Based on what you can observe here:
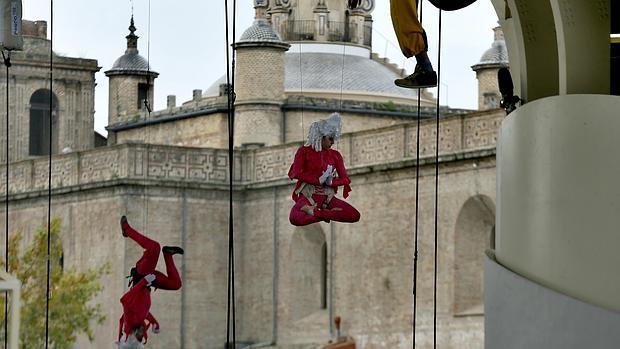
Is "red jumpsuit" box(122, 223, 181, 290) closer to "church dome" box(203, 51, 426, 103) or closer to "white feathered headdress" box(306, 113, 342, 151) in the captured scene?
"white feathered headdress" box(306, 113, 342, 151)

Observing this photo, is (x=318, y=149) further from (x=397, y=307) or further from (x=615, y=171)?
(x=397, y=307)

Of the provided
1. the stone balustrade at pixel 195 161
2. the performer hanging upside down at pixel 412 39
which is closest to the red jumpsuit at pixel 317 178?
the performer hanging upside down at pixel 412 39

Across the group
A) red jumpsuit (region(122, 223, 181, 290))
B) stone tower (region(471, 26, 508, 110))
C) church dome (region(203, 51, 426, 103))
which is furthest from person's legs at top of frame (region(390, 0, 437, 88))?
church dome (region(203, 51, 426, 103))

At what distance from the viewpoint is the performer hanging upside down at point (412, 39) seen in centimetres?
1694

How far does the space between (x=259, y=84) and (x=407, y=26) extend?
172 feet

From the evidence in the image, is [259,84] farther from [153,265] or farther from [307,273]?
[153,265]

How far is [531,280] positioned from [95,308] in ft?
160

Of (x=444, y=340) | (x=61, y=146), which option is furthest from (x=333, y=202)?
(x=61, y=146)

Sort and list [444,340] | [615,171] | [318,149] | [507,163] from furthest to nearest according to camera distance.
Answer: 1. [444,340]
2. [318,149]
3. [507,163]
4. [615,171]

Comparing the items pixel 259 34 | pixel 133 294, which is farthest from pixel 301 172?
pixel 259 34

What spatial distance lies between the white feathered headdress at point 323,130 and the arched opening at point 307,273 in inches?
1754

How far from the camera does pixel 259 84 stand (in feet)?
228

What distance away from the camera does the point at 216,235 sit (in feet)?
212

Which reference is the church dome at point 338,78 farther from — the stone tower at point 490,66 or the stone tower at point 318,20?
the stone tower at point 490,66
